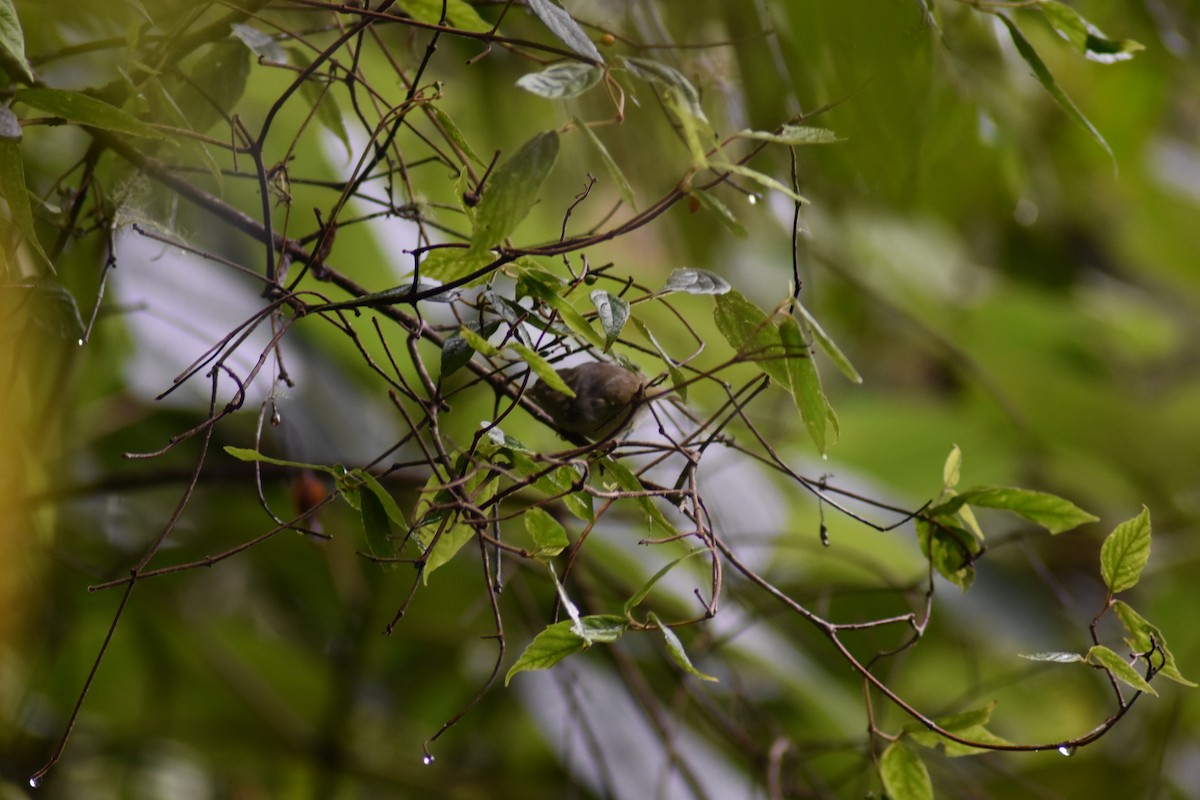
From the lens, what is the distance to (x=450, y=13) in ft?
1.31

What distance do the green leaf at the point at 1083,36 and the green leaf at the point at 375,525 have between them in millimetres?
305

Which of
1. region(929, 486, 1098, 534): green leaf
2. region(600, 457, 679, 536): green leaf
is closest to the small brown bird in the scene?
region(600, 457, 679, 536): green leaf

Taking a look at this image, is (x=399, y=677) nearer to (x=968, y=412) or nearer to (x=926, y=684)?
(x=926, y=684)

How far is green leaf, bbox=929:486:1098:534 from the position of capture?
374 millimetres

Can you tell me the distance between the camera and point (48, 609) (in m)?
0.77

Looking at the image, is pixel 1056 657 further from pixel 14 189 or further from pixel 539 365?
pixel 14 189

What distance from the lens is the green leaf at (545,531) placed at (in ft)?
1.16

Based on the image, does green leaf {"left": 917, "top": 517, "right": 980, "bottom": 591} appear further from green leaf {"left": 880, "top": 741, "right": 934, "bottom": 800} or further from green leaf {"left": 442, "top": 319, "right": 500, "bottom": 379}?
green leaf {"left": 442, "top": 319, "right": 500, "bottom": 379}

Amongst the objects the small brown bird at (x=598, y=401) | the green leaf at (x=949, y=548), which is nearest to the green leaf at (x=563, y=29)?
the small brown bird at (x=598, y=401)

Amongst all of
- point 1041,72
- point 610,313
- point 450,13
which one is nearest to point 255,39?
point 450,13

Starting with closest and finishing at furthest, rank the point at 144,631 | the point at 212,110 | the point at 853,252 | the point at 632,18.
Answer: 1. the point at 212,110
2. the point at 632,18
3. the point at 144,631
4. the point at 853,252

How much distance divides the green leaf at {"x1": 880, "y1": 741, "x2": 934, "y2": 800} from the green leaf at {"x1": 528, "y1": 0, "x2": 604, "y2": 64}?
25 cm

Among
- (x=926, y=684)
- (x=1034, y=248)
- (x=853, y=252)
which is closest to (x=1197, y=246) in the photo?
(x=1034, y=248)

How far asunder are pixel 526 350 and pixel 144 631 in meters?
0.78
